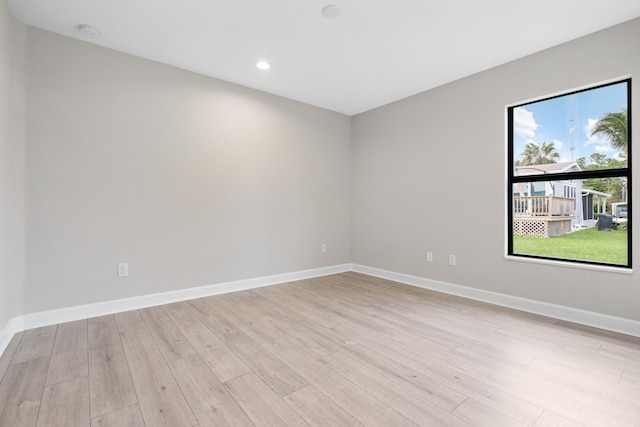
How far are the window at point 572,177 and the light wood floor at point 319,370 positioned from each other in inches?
30.2

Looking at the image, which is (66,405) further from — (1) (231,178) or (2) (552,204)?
(2) (552,204)

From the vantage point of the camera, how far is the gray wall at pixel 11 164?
2.11 m

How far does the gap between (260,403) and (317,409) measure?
30cm

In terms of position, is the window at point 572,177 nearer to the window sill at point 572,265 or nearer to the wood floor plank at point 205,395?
the window sill at point 572,265

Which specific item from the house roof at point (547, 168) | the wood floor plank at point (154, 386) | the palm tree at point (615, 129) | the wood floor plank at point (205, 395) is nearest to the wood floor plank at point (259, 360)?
the wood floor plank at point (205, 395)

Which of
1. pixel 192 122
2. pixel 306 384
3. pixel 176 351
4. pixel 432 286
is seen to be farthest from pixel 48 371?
pixel 432 286

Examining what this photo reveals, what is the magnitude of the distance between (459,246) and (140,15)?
A: 3.82m

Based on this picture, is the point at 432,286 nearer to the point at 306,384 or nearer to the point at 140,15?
the point at 306,384

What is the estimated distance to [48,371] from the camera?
182 cm

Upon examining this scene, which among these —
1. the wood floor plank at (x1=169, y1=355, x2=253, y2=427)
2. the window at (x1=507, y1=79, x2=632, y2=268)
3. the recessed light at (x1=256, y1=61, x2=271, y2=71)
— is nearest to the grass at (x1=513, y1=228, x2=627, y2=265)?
the window at (x1=507, y1=79, x2=632, y2=268)

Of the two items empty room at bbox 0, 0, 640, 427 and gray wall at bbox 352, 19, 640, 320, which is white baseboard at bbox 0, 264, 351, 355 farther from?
gray wall at bbox 352, 19, 640, 320

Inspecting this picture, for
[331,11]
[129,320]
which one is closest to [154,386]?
[129,320]

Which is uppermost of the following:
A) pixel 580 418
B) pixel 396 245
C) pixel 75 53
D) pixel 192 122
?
pixel 75 53

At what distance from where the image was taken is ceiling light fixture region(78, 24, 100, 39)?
248cm
